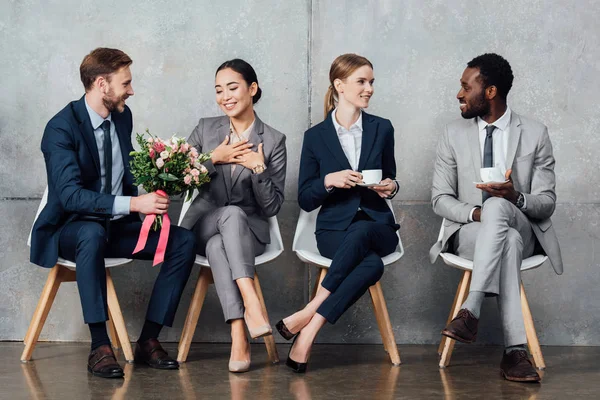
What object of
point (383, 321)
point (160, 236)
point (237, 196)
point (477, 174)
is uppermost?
point (477, 174)

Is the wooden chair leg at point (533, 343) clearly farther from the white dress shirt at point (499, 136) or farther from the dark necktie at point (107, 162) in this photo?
the dark necktie at point (107, 162)

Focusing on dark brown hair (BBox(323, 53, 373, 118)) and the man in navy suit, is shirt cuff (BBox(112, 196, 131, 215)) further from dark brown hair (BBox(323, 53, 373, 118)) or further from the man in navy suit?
dark brown hair (BBox(323, 53, 373, 118))

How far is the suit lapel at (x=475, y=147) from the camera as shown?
188 inches

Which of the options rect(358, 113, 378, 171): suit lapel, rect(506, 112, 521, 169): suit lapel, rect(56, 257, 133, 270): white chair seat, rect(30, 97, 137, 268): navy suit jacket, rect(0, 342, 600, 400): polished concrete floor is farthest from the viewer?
rect(358, 113, 378, 171): suit lapel

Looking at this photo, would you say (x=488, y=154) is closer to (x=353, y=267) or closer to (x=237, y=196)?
(x=353, y=267)

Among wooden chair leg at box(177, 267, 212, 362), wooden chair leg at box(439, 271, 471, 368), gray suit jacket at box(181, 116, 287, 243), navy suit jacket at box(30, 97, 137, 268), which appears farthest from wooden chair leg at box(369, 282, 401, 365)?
navy suit jacket at box(30, 97, 137, 268)

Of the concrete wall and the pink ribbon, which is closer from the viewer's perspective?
the pink ribbon

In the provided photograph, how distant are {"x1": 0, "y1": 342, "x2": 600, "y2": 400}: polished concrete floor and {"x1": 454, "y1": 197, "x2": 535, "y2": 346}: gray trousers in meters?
0.28

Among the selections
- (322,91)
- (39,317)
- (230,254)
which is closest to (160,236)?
(230,254)

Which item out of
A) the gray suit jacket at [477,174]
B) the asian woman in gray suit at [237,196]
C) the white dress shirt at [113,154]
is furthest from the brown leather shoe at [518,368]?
the white dress shirt at [113,154]

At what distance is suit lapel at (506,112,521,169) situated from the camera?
4.75 metres

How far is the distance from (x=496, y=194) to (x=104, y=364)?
207 cm

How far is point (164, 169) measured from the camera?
14.2ft

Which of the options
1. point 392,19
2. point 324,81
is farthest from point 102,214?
point 392,19
